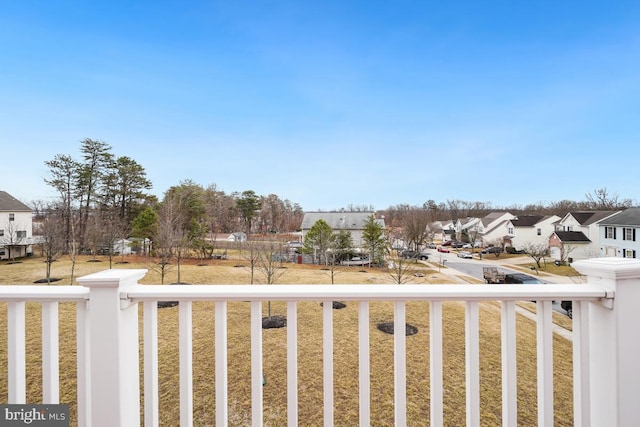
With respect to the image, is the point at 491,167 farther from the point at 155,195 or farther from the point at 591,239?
the point at 155,195

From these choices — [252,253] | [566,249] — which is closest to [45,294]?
[252,253]

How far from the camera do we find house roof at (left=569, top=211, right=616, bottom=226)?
13.9ft

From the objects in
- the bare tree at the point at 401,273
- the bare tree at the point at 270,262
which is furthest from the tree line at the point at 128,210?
the bare tree at the point at 401,273

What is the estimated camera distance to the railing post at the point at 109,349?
31.2 inches

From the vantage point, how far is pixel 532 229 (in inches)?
292

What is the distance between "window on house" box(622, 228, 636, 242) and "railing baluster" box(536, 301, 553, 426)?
161 inches

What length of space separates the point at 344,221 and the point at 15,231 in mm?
11487

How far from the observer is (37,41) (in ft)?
14.4

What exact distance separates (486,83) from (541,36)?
1687 millimetres

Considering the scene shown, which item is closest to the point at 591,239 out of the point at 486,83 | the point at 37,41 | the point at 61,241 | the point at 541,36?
the point at 541,36

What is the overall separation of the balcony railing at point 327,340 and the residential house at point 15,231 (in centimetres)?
1059

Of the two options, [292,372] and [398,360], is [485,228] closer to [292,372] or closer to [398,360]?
[398,360]

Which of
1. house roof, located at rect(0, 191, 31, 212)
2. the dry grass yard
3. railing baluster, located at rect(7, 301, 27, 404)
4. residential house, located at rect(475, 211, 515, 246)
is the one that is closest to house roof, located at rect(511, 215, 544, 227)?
residential house, located at rect(475, 211, 515, 246)

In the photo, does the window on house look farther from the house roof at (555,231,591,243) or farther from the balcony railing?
the balcony railing
